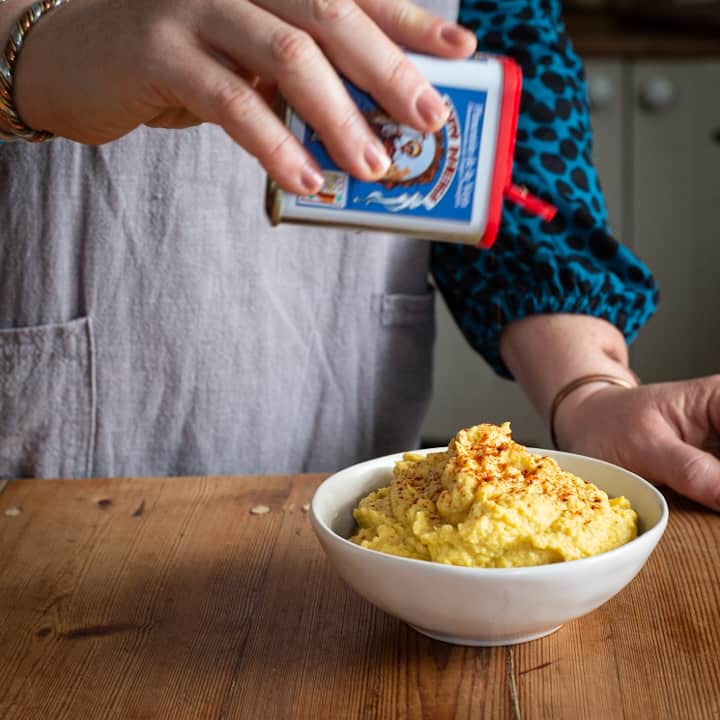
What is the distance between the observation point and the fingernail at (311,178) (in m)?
0.63

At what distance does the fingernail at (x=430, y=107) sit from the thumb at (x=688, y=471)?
0.42 m

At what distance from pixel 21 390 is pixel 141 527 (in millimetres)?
348

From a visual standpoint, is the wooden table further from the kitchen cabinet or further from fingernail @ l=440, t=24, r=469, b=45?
the kitchen cabinet

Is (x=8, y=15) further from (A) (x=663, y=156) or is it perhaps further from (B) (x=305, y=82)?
(A) (x=663, y=156)

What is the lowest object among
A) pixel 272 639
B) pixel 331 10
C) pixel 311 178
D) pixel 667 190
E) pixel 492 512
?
pixel 667 190

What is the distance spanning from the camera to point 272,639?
0.68 m

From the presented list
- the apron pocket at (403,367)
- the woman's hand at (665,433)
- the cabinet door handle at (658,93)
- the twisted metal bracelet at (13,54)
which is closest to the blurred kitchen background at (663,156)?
the cabinet door handle at (658,93)

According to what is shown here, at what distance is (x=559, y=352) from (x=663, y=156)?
4.71ft

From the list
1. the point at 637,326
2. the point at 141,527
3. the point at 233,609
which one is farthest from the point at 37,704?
the point at 637,326

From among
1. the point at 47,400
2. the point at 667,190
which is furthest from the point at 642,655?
the point at 667,190

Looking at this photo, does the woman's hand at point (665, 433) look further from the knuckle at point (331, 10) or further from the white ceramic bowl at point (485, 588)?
the knuckle at point (331, 10)

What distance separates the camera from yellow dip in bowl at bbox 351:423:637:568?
2.06ft

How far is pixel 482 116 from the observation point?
66cm

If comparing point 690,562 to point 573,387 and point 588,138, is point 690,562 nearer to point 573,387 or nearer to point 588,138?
point 573,387
